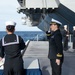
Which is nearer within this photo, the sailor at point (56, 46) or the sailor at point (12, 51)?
the sailor at point (12, 51)

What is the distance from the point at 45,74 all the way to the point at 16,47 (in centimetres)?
339

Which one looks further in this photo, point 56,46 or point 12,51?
point 56,46

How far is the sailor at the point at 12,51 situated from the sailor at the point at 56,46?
109 cm

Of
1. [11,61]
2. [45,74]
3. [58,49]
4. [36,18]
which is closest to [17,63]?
[11,61]

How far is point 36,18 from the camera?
143ft

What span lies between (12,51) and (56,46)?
1333 mm

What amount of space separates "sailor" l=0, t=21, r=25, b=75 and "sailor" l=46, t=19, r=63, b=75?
3.59ft

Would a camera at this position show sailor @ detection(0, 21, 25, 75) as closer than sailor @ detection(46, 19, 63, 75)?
Yes

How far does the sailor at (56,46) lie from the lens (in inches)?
300

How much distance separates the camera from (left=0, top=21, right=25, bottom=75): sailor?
6.70m

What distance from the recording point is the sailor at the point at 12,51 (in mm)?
6699

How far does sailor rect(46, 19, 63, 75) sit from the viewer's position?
7.61m

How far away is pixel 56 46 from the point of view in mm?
7688

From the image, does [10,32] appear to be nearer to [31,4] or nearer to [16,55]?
[16,55]
